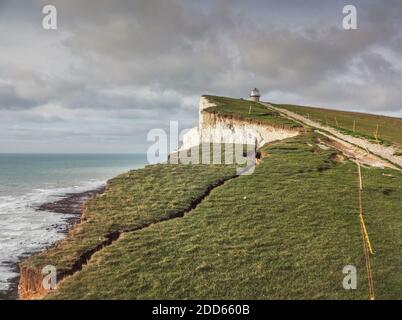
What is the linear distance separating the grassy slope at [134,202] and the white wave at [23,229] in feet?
33.1

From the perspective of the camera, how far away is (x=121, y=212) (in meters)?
22.8

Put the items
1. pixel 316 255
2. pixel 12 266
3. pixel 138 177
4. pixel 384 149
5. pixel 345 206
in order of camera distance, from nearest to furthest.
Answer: pixel 316 255, pixel 345 206, pixel 138 177, pixel 12 266, pixel 384 149

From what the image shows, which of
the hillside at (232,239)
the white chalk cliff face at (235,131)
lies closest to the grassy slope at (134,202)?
the hillside at (232,239)

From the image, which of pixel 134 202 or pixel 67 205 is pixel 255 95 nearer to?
pixel 67 205

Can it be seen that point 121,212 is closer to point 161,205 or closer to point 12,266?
point 161,205

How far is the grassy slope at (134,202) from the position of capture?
60.6 feet

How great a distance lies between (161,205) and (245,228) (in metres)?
5.54

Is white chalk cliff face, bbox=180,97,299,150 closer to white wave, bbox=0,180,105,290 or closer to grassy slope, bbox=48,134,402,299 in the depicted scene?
grassy slope, bbox=48,134,402,299

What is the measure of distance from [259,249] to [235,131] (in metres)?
32.5

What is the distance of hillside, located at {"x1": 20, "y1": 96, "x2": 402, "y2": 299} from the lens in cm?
1556

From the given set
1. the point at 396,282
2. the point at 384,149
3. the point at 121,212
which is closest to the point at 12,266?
the point at 121,212

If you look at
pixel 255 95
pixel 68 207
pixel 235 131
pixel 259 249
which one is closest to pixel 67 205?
pixel 68 207

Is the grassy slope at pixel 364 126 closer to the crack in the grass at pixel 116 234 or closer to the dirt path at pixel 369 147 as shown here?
the dirt path at pixel 369 147

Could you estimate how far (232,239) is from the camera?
62.6 feet
